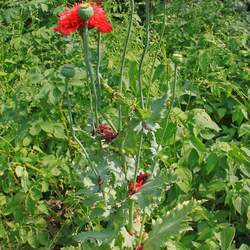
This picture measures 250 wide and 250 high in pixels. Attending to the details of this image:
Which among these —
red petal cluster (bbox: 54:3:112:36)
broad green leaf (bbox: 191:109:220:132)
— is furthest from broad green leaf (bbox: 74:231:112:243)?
broad green leaf (bbox: 191:109:220:132)

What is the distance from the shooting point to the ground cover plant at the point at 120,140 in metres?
1.96

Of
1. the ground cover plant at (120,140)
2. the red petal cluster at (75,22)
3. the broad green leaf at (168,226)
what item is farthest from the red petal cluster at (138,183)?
the red petal cluster at (75,22)

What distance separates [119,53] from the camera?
3262mm

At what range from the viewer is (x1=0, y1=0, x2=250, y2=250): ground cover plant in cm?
196

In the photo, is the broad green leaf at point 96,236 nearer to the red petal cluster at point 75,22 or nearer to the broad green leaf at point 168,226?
the broad green leaf at point 168,226

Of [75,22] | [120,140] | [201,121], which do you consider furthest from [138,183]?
[201,121]

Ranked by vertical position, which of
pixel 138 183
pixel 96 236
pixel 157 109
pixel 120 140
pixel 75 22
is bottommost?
pixel 96 236

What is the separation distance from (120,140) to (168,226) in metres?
0.36

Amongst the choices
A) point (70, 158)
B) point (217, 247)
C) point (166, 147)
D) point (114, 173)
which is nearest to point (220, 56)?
point (166, 147)

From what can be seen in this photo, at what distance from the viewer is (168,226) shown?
2070 mm

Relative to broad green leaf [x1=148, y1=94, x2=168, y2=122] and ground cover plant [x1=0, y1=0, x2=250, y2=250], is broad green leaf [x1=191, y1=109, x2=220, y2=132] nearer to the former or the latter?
ground cover plant [x1=0, y1=0, x2=250, y2=250]

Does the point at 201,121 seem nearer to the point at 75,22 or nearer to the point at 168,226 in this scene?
A: the point at 168,226

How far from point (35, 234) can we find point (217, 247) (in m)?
0.70

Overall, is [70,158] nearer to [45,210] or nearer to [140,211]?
[45,210]
